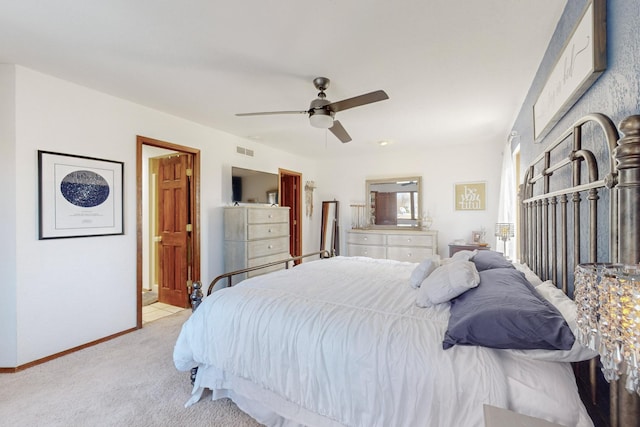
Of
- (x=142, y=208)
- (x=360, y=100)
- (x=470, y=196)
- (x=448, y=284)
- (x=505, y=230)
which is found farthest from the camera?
(x=470, y=196)

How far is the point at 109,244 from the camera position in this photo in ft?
9.96

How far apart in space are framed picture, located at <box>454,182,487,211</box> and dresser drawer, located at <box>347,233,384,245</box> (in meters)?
1.45

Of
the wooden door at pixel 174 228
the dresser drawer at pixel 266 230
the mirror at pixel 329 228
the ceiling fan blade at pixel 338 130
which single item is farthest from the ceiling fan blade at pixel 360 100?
the mirror at pixel 329 228

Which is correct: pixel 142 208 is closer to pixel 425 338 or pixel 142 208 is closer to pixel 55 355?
pixel 55 355

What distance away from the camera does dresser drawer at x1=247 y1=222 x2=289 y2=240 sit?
13.4ft

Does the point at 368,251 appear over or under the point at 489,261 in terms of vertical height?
under

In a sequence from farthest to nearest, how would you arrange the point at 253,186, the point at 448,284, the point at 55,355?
the point at 253,186
the point at 55,355
the point at 448,284

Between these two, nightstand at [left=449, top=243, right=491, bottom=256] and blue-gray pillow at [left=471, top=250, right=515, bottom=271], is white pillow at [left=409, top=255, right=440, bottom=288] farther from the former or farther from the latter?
nightstand at [left=449, top=243, right=491, bottom=256]

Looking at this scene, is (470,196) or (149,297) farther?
(470,196)

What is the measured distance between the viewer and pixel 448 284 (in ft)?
5.32

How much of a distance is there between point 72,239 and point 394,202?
15.6ft

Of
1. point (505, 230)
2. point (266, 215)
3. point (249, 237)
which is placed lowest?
point (249, 237)

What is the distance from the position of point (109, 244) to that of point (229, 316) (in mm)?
2052

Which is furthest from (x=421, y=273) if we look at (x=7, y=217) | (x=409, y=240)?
(x=7, y=217)
